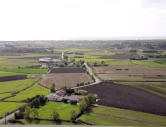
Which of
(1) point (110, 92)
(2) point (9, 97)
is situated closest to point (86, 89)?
(1) point (110, 92)

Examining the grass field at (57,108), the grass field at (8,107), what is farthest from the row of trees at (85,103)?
the grass field at (8,107)

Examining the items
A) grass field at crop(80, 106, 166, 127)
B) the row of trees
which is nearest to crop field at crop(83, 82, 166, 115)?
grass field at crop(80, 106, 166, 127)

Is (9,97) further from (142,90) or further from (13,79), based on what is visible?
(142,90)

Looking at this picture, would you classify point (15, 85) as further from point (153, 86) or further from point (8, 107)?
point (153, 86)

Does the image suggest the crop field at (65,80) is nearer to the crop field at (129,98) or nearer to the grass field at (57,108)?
the crop field at (129,98)

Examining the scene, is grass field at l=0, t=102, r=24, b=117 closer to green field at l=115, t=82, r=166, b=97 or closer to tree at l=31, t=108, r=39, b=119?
tree at l=31, t=108, r=39, b=119
